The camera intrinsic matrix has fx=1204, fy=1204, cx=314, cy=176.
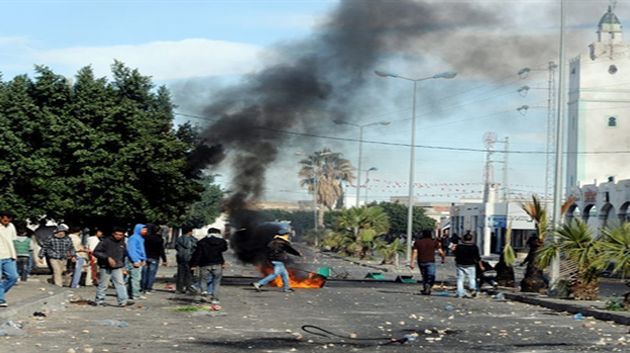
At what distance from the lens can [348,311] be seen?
2252cm

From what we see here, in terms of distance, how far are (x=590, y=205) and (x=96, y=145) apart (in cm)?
5485

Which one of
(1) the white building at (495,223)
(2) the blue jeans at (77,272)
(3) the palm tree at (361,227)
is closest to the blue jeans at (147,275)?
(2) the blue jeans at (77,272)

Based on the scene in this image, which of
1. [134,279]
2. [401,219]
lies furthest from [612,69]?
[134,279]

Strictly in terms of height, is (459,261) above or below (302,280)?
above

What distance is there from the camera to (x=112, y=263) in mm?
22641

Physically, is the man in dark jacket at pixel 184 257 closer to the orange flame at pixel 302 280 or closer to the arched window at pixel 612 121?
the orange flame at pixel 302 280

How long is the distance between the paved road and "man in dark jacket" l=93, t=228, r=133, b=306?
481mm

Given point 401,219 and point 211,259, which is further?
point 401,219

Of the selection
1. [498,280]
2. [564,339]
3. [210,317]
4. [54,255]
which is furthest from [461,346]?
[498,280]

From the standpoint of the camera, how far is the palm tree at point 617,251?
23328 mm

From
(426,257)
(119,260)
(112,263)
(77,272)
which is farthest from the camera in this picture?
(426,257)

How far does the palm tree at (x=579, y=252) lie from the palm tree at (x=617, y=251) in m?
0.85

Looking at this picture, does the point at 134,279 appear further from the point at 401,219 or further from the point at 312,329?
the point at 401,219

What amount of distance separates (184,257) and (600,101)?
274 ft
